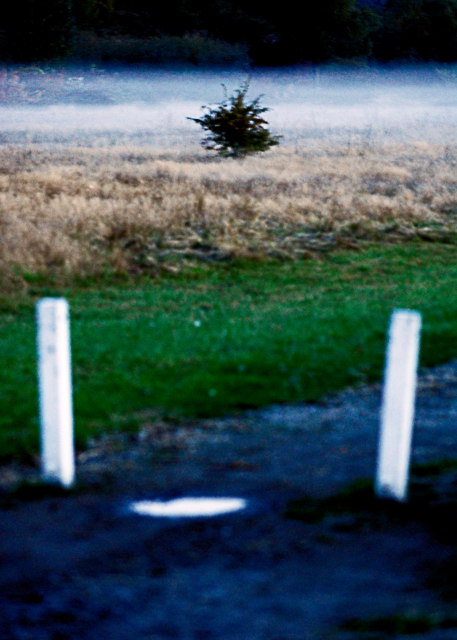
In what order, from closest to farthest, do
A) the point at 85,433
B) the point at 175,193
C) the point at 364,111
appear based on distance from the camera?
1. the point at 85,433
2. the point at 175,193
3. the point at 364,111

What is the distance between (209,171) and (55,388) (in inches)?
841

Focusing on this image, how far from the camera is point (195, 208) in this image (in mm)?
17391

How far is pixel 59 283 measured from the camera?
11461 millimetres

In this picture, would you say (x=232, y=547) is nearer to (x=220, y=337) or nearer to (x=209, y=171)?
(x=220, y=337)

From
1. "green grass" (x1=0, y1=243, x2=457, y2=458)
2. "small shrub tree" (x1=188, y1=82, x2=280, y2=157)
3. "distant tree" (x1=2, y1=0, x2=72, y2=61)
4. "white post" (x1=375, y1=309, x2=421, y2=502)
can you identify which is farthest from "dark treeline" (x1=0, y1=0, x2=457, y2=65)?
"white post" (x1=375, y1=309, x2=421, y2=502)

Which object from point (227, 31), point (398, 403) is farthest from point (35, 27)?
point (398, 403)

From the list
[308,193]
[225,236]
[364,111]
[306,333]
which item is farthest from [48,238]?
[364,111]

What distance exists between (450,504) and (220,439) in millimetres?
1761

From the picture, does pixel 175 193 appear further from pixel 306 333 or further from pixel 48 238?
pixel 306 333

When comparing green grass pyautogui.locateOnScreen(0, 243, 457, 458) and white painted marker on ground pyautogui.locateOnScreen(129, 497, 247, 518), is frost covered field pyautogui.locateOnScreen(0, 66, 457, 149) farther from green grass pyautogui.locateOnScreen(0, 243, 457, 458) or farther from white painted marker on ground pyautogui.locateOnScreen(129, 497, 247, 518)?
white painted marker on ground pyautogui.locateOnScreen(129, 497, 247, 518)

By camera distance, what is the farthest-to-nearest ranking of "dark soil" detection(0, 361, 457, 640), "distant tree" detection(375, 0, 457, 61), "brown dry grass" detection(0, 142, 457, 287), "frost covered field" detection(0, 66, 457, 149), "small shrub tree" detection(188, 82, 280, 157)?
"distant tree" detection(375, 0, 457, 61)
"frost covered field" detection(0, 66, 457, 149)
"small shrub tree" detection(188, 82, 280, 157)
"brown dry grass" detection(0, 142, 457, 287)
"dark soil" detection(0, 361, 457, 640)

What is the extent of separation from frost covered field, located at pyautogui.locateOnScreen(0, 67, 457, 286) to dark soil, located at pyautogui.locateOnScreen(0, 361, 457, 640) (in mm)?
6241

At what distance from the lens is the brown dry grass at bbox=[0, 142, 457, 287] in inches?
513

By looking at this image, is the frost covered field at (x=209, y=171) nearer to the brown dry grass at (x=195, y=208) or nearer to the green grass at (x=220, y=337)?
the brown dry grass at (x=195, y=208)
